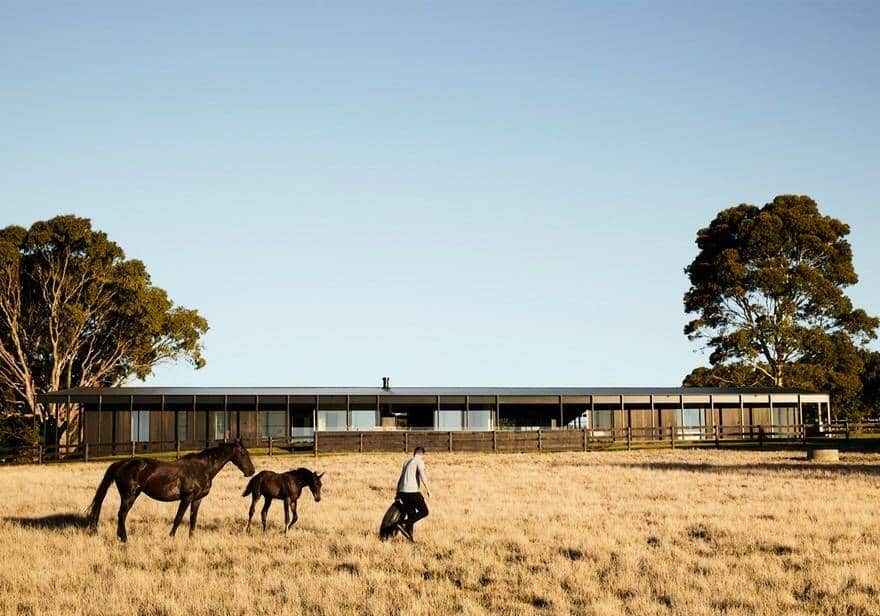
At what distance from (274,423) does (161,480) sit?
36.3 meters

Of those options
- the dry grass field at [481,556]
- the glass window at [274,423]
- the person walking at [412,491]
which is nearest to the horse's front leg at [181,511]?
the dry grass field at [481,556]

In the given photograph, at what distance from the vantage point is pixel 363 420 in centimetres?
5400

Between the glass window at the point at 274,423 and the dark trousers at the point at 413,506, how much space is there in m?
36.8

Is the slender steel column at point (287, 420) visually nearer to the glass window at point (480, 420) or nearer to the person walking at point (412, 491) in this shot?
the glass window at point (480, 420)

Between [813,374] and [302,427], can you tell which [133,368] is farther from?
[813,374]

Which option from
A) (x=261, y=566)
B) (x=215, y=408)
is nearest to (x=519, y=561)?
(x=261, y=566)

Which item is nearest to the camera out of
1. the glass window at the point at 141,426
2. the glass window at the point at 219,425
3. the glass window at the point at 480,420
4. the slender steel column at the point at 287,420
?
the slender steel column at the point at 287,420

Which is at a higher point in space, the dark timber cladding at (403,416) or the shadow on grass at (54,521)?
the dark timber cladding at (403,416)

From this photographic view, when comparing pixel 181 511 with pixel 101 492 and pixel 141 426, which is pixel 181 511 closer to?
pixel 101 492

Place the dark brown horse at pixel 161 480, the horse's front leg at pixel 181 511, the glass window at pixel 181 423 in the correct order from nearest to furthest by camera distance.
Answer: the dark brown horse at pixel 161 480 < the horse's front leg at pixel 181 511 < the glass window at pixel 181 423

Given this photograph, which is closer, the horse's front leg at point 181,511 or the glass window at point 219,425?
the horse's front leg at point 181,511

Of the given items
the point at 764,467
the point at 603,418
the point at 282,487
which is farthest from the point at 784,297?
the point at 282,487

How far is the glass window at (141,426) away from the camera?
5062 centimetres

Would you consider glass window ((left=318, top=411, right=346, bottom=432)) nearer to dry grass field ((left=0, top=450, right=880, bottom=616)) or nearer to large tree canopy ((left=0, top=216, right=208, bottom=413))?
large tree canopy ((left=0, top=216, right=208, bottom=413))
